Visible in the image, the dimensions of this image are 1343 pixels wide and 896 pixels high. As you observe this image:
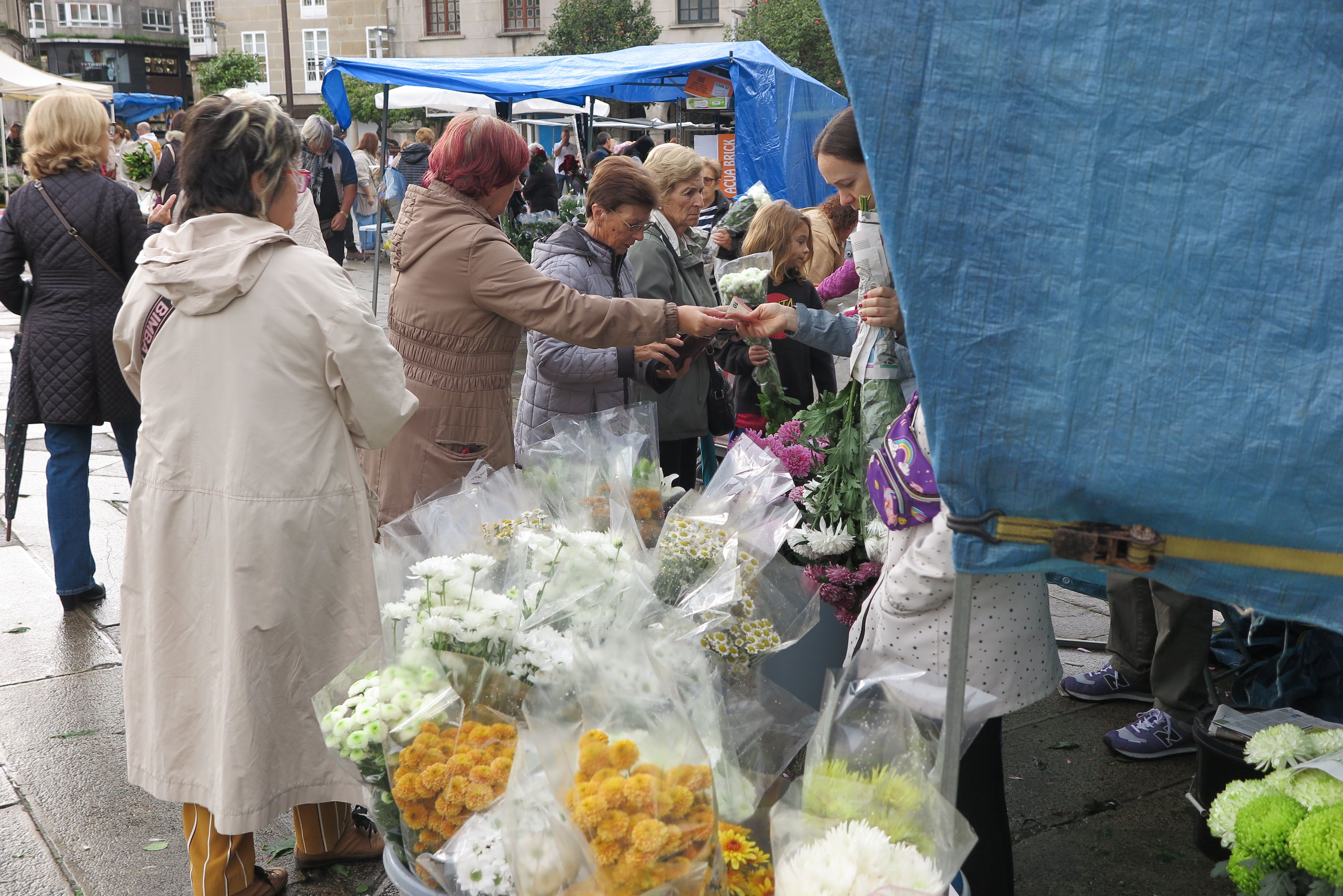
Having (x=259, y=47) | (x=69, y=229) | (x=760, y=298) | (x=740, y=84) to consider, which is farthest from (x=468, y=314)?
(x=259, y=47)

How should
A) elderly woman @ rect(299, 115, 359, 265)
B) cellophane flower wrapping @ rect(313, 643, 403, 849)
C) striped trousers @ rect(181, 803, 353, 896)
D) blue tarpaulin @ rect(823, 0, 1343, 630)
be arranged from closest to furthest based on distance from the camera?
blue tarpaulin @ rect(823, 0, 1343, 630) < cellophane flower wrapping @ rect(313, 643, 403, 849) < striped trousers @ rect(181, 803, 353, 896) < elderly woman @ rect(299, 115, 359, 265)

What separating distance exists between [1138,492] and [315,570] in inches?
70.8

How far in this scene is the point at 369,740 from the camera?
1.75 meters

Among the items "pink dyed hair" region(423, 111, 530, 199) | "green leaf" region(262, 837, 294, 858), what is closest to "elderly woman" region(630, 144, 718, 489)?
"pink dyed hair" region(423, 111, 530, 199)

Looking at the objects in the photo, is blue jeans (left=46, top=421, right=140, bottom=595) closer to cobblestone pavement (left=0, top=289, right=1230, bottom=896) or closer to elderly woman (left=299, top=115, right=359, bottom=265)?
cobblestone pavement (left=0, top=289, right=1230, bottom=896)

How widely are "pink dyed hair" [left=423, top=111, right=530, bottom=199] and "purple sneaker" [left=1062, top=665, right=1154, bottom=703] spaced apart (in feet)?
8.31

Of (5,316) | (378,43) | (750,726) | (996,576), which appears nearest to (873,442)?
(996,576)

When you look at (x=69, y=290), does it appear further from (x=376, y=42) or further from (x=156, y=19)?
(x=156, y=19)

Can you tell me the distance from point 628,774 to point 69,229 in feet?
12.2

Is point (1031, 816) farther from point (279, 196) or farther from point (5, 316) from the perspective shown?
point (5, 316)

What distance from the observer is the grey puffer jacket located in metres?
3.52

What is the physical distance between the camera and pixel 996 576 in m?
2.12

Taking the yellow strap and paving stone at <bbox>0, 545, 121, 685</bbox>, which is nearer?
the yellow strap

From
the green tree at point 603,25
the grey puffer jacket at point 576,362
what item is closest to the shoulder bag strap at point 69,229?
the grey puffer jacket at point 576,362
